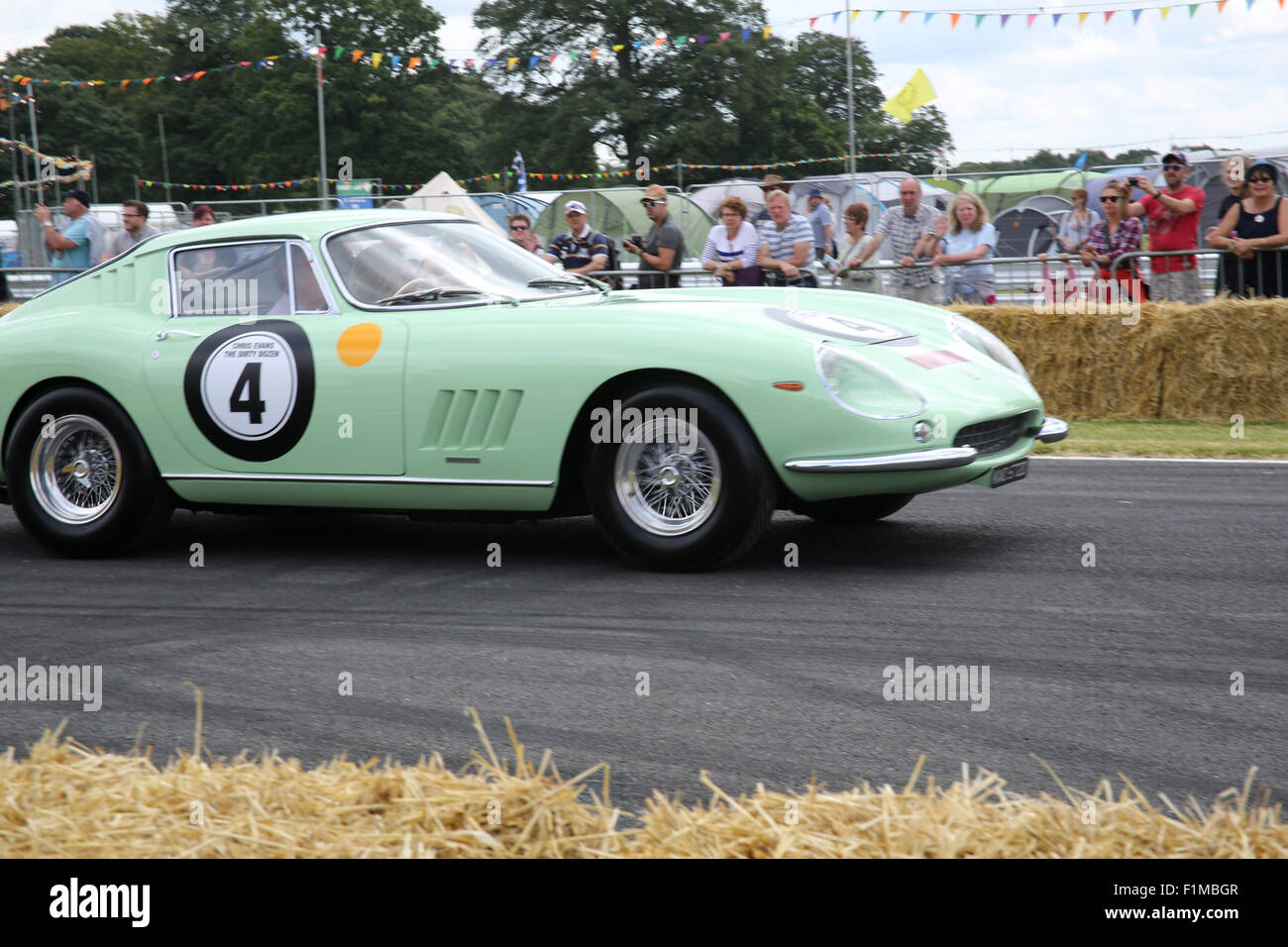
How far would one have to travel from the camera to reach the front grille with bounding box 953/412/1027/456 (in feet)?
18.7

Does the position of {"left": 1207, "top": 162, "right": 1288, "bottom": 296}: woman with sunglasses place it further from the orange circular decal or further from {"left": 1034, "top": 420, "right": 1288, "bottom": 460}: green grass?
the orange circular decal

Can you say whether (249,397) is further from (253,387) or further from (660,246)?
(660,246)

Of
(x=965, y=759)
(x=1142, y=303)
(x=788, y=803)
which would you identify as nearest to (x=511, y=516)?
(x=965, y=759)

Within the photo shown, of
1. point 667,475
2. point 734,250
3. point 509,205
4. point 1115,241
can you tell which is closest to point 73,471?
point 667,475

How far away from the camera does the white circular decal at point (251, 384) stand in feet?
20.2

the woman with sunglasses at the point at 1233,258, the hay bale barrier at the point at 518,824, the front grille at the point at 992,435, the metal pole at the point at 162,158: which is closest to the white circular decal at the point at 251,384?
the front grille at the point at 992,435

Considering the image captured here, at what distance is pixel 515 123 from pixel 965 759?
189 feet

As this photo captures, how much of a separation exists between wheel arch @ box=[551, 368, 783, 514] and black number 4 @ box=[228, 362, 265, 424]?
134cm

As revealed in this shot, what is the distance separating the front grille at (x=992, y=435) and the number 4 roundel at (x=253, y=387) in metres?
2.66

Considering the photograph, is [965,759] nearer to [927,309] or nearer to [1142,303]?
[927,309]

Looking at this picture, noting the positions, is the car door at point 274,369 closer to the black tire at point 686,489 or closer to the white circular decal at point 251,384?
the white circular decal at point 251,384

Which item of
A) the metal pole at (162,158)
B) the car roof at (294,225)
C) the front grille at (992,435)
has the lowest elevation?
the front grille at (992,435)

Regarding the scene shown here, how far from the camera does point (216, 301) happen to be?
6.52 m

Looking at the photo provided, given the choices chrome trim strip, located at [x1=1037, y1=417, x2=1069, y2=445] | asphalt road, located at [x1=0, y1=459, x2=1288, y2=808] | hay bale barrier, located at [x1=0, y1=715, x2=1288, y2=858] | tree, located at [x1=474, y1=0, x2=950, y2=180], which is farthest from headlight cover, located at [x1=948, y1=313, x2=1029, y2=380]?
tree, located at [x1=474, y1=0, x2=950, y2=180]
